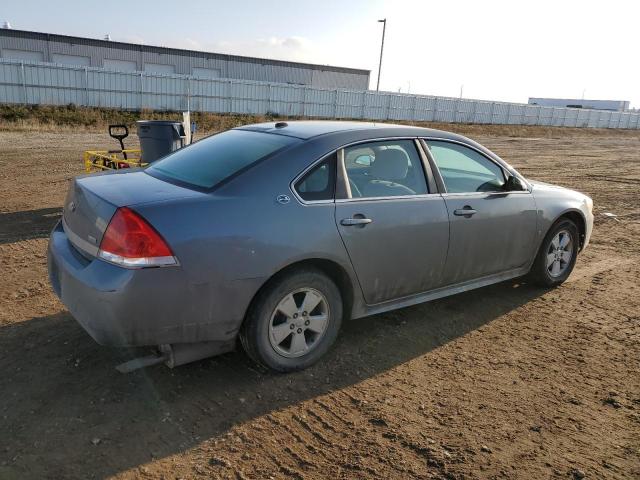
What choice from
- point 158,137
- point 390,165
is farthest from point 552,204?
point 158,137

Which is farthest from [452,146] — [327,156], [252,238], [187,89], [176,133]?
[187,89]

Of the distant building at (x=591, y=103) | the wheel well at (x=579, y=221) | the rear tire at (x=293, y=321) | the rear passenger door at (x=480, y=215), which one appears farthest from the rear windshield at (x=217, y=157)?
the distant building at (x=591, y=103)

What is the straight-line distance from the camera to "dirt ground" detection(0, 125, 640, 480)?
2.67 meters

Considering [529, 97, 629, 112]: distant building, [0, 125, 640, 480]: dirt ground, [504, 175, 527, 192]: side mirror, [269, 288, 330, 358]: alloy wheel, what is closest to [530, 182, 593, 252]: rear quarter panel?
[504, 175, 527, 192]: side mirror

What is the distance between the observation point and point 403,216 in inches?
148

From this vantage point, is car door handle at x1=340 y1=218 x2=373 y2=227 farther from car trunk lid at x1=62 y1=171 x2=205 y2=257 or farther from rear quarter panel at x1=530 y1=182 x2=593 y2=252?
rear quarter panel at x1=530 y1=182 x2=593 y2=252

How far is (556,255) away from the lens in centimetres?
519

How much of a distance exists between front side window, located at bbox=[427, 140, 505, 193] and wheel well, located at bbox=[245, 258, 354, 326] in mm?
1217

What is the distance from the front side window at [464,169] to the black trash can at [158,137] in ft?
14.9

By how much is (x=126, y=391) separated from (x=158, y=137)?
16.6 ft

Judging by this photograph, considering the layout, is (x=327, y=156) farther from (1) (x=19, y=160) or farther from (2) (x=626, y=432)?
(1) (x=19, y=160)

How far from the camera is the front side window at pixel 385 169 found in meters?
3.68

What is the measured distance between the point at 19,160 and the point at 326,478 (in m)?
13.3

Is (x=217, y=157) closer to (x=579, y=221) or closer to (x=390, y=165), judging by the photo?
(x=390, y=165)
